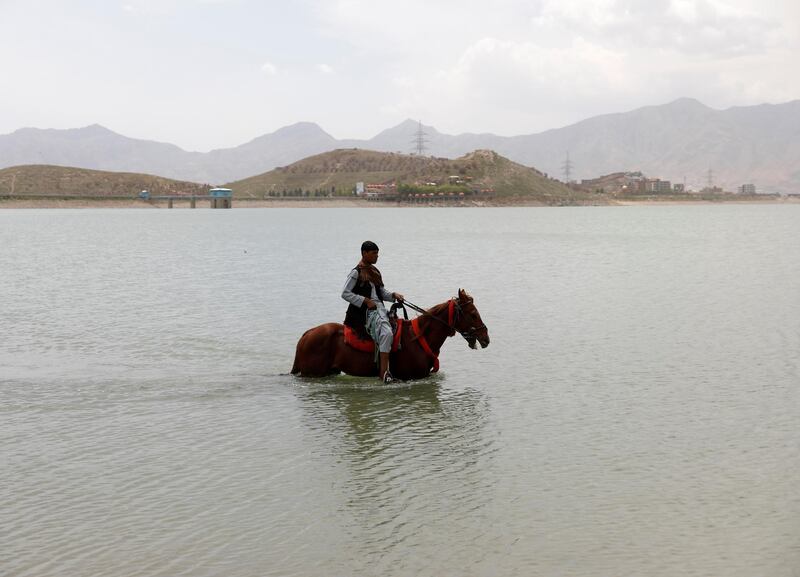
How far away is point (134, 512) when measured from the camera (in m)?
9.89

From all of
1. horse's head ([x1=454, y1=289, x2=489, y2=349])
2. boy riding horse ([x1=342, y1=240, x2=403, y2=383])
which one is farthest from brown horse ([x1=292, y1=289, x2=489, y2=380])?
boy riding horse ([x1=342, y1=240, x2=403, y2=383])

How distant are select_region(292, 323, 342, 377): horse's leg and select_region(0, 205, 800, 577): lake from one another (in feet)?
1.16

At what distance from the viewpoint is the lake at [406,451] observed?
8.87 meters

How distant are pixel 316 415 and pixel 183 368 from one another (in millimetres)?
5656

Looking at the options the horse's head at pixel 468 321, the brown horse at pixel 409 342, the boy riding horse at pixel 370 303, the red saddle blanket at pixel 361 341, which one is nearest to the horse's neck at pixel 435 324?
the brown horse at pixel 409 342

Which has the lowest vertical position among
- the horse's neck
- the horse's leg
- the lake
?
the lake

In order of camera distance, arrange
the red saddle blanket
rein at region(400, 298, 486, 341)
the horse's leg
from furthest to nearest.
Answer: the horse's leg < rein at region(400, 298, 486, 341) < the red saddle blanket

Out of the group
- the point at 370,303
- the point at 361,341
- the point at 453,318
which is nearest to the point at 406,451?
the point at 370,303

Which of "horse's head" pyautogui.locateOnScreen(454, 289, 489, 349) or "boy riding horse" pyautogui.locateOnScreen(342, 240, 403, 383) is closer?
"boy riding horse" pyautogui.locateOnScreen(342, 240, 403, 383)

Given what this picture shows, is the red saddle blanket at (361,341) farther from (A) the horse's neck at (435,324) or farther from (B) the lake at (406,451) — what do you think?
(B) the lake at (406,451)

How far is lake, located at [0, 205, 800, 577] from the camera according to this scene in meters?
8.87

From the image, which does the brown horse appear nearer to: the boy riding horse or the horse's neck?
the horse's neck

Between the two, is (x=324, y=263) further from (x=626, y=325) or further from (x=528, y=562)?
(x=528, y=562)

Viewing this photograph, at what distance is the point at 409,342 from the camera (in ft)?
53.6
